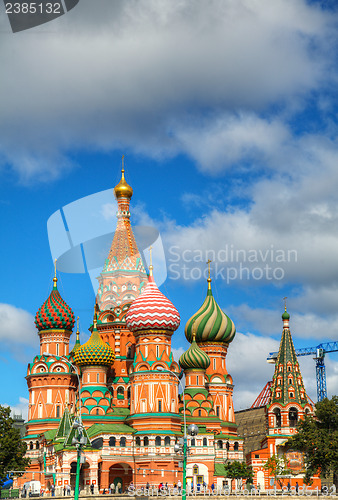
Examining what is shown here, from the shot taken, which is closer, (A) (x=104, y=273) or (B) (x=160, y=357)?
(B) (x=160, y=357)

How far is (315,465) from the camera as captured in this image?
63.0m

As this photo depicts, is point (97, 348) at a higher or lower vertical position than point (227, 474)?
higher

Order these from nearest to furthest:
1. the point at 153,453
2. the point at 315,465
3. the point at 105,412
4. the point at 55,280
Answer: the point at 315,465
the point at 153,453
the point at 105,412
the point at 55,280

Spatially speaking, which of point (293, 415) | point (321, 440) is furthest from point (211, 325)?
point (321, 440)

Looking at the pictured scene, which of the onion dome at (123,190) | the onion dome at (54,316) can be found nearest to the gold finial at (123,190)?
the onion dome at (123,190)

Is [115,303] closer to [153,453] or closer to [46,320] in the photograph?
[46,320]

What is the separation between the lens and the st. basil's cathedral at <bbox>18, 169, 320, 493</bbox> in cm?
7081

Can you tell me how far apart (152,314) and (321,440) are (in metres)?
20.9

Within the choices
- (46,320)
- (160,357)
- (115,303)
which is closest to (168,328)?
(160,357)

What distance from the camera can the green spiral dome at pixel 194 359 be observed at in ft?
264

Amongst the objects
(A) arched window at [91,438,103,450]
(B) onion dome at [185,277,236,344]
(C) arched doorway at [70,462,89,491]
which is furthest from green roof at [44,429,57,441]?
(B) onion dome at [185,277,236,344]

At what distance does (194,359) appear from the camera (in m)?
80.4

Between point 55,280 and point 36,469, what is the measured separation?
68.4 ft

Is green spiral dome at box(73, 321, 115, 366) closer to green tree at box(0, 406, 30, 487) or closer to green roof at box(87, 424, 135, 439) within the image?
green roof at box(87, 424, 135, 439)
